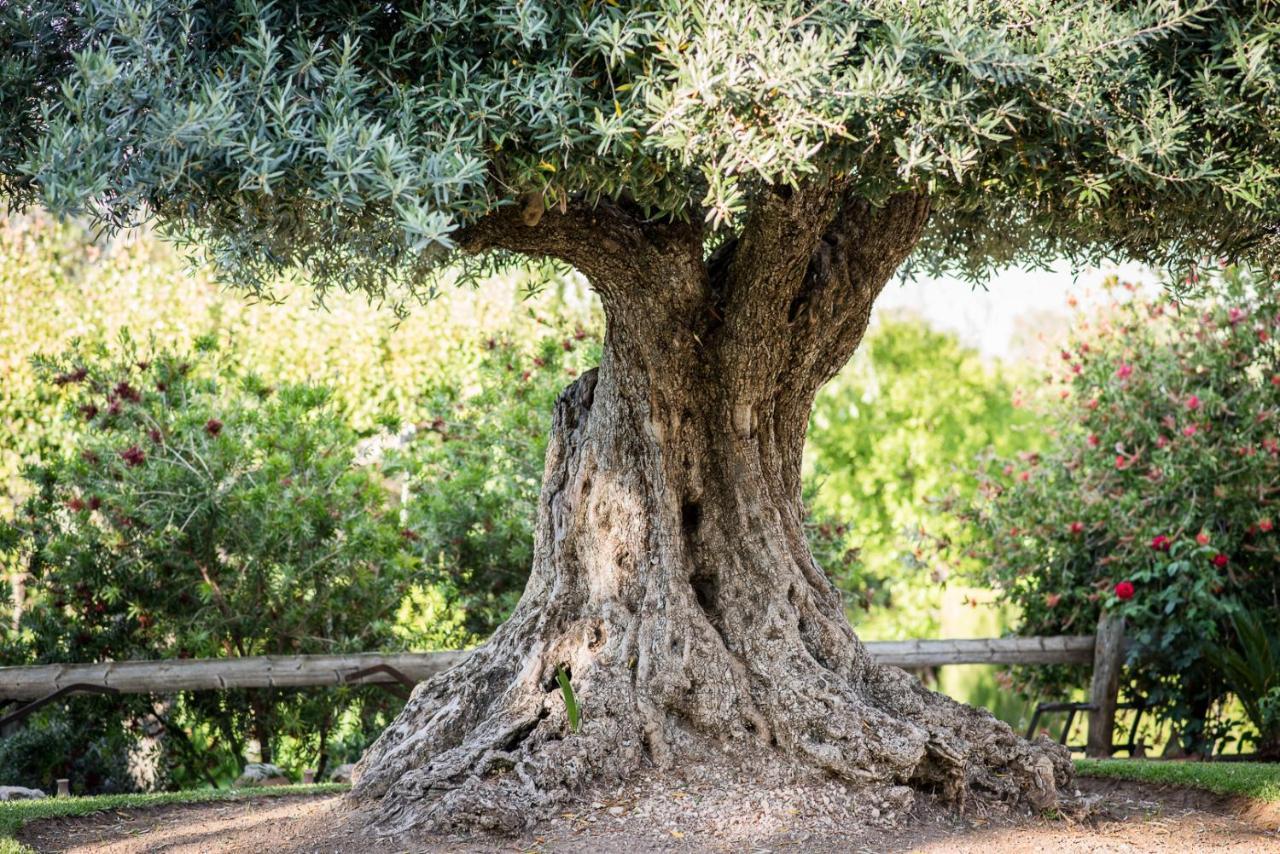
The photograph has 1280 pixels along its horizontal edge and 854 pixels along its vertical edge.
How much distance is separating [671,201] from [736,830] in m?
2.70

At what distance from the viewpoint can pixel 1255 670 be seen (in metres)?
8.66

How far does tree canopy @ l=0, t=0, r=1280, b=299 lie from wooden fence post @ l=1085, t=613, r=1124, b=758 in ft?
17.3

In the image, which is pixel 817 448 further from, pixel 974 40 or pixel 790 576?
pixel 974 40

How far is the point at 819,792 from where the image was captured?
18.2ft

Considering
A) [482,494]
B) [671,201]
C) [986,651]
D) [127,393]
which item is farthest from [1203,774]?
[127,393]

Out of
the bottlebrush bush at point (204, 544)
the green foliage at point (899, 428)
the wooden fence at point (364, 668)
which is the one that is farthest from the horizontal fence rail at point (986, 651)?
the green foliage at point (899, 428)

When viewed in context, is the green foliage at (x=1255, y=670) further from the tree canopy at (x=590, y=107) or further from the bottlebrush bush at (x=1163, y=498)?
the tree canopy at (x=590, y=107)

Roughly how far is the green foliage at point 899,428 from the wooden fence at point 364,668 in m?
9.06

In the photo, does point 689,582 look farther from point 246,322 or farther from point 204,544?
point 246,322

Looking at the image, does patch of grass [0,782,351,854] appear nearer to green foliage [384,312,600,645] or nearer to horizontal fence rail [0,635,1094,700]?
horizontal fence rail [0,635,1094,700]

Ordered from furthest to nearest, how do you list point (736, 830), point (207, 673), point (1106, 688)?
point (1106, 688)
point (207, 673)
point (736, 830)

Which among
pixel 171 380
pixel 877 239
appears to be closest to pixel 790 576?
pixel 877 239

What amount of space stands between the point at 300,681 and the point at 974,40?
616 cm

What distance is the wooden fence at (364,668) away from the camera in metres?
7.86
